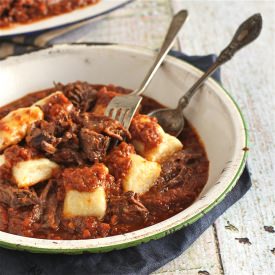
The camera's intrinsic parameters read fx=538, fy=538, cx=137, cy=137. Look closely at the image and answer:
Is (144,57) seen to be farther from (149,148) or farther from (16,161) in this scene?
(16,161)

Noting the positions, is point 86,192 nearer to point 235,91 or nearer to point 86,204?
point 86,204

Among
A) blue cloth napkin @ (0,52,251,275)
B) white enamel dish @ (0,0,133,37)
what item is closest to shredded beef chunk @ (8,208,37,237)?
blue cloth napkin @ (0,52,251,275)

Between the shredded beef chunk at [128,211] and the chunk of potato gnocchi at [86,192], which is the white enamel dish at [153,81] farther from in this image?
the chunk of potato gnocchi at [86,192]

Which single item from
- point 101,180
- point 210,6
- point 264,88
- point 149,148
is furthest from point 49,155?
point 210,6

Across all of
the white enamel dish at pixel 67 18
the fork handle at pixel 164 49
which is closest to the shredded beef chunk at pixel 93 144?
the fork handle at pixel 164 49

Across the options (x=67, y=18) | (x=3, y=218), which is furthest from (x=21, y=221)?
(x=67, y=18)
